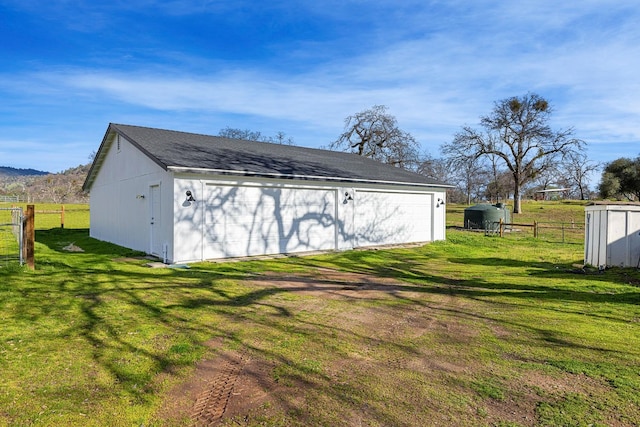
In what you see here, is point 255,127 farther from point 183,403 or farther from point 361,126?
point 183,403

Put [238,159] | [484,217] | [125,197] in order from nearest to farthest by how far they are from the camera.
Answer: [238,159] → [125,197] → [484,217]

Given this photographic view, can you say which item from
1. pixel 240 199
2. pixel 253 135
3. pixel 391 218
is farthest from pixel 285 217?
pixel 253 135

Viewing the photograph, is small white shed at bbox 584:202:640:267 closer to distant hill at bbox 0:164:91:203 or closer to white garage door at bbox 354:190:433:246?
white garage door at bbox 354:190:433:246

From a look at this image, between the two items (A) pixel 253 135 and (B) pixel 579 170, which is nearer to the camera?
(B) pixel 579 170

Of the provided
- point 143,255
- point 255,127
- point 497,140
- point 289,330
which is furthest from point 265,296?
point 255,127

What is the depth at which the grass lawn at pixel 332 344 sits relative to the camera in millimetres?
3074

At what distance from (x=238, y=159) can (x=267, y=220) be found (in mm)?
2254

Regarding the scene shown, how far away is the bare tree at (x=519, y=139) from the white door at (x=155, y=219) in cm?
2742

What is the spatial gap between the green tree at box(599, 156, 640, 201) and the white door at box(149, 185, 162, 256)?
40.0m

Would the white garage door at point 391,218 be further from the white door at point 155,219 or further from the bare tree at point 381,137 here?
the bare tree at point 381,137

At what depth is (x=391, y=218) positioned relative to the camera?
15.0m

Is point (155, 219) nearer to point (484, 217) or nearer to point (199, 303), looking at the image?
point (199, 303)

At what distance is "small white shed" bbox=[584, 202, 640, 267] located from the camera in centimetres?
991

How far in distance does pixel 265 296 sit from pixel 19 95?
2359cm
